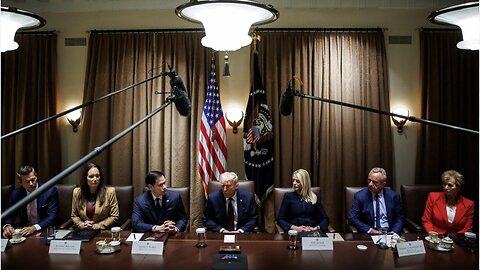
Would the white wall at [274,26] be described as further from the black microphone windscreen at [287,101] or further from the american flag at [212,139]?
the black microphone windscreen at [287,101]

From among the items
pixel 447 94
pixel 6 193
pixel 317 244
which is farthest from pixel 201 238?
pixel 447 94

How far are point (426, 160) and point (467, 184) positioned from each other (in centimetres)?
56

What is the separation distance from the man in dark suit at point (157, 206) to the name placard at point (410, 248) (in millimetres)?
1795

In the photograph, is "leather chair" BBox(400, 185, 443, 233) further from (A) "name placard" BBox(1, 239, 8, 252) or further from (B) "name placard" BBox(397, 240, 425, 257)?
(A) "name placard" BBox(1, 239, 8, 252)

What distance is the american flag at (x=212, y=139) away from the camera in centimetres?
469

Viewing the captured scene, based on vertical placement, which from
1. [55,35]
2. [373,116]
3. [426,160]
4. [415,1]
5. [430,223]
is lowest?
[430,223]

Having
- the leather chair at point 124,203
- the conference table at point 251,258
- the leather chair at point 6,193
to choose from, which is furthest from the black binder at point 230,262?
the leather chair at point 6,193

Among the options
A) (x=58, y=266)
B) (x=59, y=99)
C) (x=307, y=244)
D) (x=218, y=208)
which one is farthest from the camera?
(x=59, y=99)

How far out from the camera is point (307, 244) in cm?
283

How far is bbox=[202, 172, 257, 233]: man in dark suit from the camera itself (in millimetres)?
3840

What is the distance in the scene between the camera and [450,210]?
3.81 metres

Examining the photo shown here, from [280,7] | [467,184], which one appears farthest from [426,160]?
[280,7]

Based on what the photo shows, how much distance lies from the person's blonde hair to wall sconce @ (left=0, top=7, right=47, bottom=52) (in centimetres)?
249

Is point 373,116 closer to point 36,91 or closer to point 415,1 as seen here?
point 415,1
